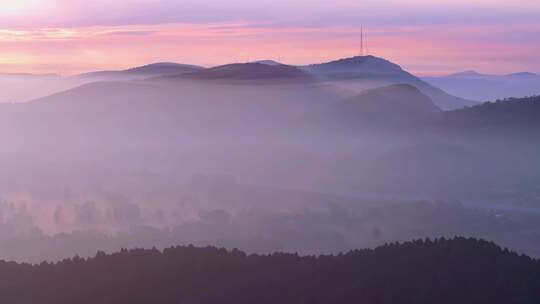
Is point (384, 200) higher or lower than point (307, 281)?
lower

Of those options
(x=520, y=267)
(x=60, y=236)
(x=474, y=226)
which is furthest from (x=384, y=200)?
(x=520, y=267)

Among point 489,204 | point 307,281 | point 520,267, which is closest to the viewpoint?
point 307,281

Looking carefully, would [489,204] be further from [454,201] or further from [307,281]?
[307,281]

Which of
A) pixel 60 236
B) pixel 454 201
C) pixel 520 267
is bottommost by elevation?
pixel 454 201

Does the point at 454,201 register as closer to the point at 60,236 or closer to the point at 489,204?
the point at 489,204

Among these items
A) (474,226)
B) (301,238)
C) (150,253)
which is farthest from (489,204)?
(150,253)

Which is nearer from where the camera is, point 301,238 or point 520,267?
point 520,267

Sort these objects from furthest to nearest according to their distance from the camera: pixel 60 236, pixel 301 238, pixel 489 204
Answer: pixel 489 204 < pixel 301 238 < pixel 60 236
